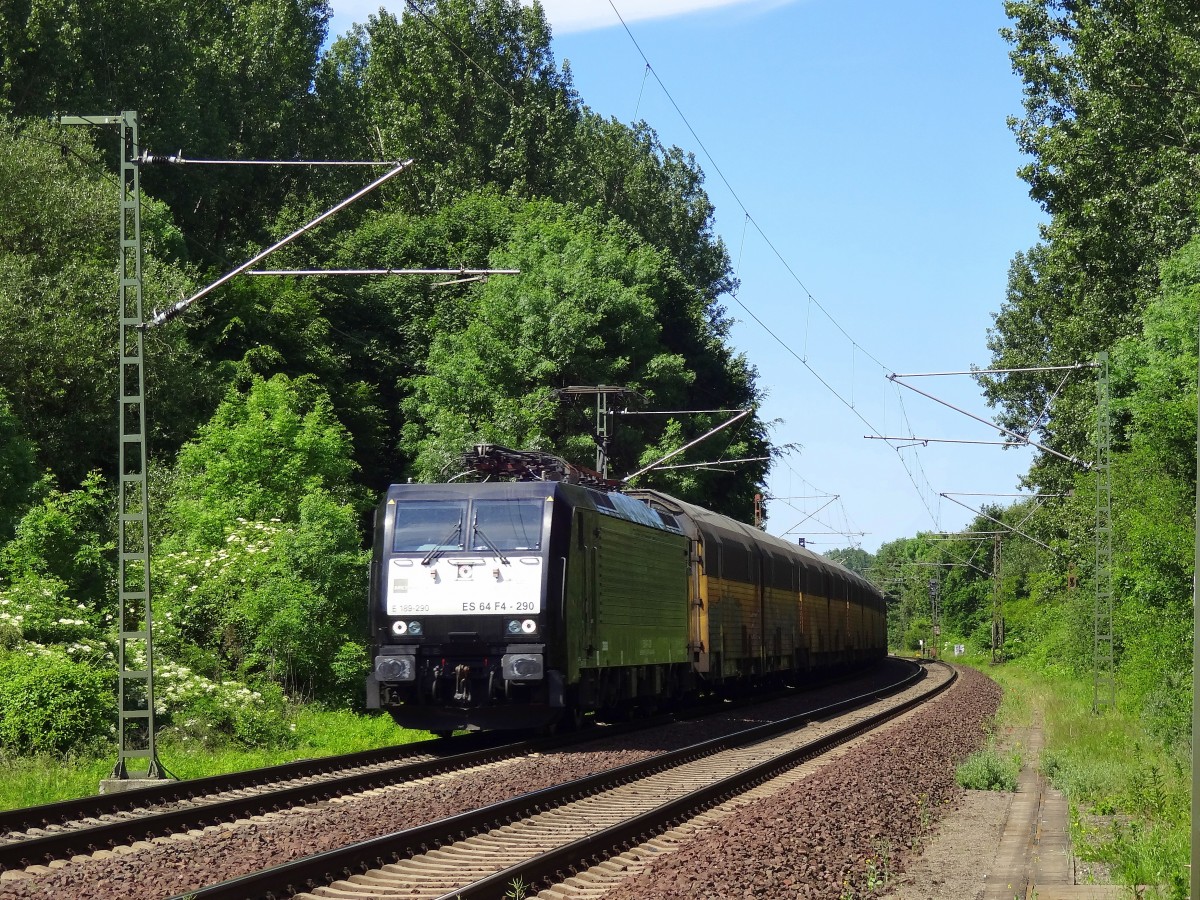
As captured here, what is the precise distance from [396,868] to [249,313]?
35.7m

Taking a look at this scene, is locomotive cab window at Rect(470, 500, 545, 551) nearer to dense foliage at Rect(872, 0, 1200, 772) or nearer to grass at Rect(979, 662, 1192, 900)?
grass at Rect(979, 662, 1192, 900)

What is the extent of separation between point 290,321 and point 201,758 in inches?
1140

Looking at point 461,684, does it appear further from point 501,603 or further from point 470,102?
point 470,102

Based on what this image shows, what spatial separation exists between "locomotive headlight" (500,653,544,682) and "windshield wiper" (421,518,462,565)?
162 centimetres

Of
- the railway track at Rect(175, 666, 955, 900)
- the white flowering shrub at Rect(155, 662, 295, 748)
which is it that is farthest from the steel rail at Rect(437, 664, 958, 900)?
the white flowering shrub at Rect(155, 662, 295, 748)

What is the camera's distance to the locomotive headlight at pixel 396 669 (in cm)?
1772

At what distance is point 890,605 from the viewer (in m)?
136

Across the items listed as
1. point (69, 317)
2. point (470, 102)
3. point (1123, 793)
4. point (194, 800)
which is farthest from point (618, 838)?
point (470, 102)

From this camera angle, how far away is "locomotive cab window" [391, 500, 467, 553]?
18.3 meters

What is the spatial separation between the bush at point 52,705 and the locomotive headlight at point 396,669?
3175 mm

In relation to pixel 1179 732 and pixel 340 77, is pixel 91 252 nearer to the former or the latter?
pixel 1179 732

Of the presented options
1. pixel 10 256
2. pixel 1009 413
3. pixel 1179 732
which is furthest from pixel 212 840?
pixel 1009 413

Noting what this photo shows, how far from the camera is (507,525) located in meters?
Answer: 18.2

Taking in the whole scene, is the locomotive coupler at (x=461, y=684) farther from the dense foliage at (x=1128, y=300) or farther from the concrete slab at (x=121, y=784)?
the dense foliage at (x=1128, y=300)
